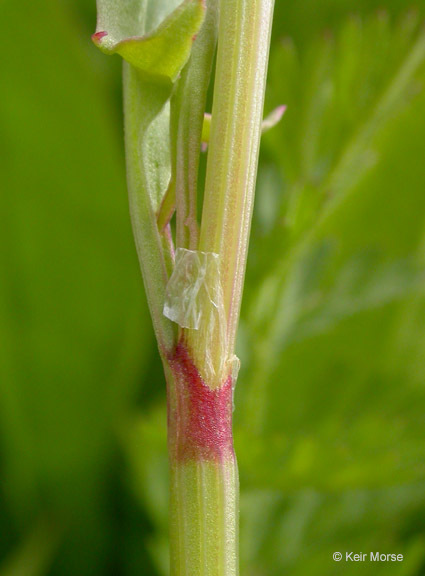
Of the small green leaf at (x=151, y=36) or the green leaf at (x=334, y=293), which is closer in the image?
the small green leaf at (x=151, y=36)

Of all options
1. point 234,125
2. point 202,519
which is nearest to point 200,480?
point 202,519

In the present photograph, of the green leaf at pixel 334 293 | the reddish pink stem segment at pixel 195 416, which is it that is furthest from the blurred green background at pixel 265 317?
the reddish pink stem segment at pixel 195 416

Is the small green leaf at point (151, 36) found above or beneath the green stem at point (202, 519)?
above

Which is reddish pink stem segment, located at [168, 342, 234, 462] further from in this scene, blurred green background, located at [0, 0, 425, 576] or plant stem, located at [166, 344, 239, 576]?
blurred green background, located at [0, 0, 425, 576]

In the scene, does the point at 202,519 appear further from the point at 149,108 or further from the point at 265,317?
the point at 265,317

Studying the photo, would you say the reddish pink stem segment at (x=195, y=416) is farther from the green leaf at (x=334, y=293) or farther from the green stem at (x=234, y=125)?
the green leaf at (x=334, y=293)

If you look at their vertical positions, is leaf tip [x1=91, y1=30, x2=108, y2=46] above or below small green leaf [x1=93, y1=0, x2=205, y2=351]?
above

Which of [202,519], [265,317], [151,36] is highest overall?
[151,36]

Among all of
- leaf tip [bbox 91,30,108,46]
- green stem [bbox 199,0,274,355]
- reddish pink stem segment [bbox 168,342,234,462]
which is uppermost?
leaf tip [bbox 91,30,108,46]

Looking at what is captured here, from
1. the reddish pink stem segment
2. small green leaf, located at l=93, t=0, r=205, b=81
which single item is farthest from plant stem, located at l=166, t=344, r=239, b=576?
small green leaf, located at l=93, t=0, r=205, b=81
